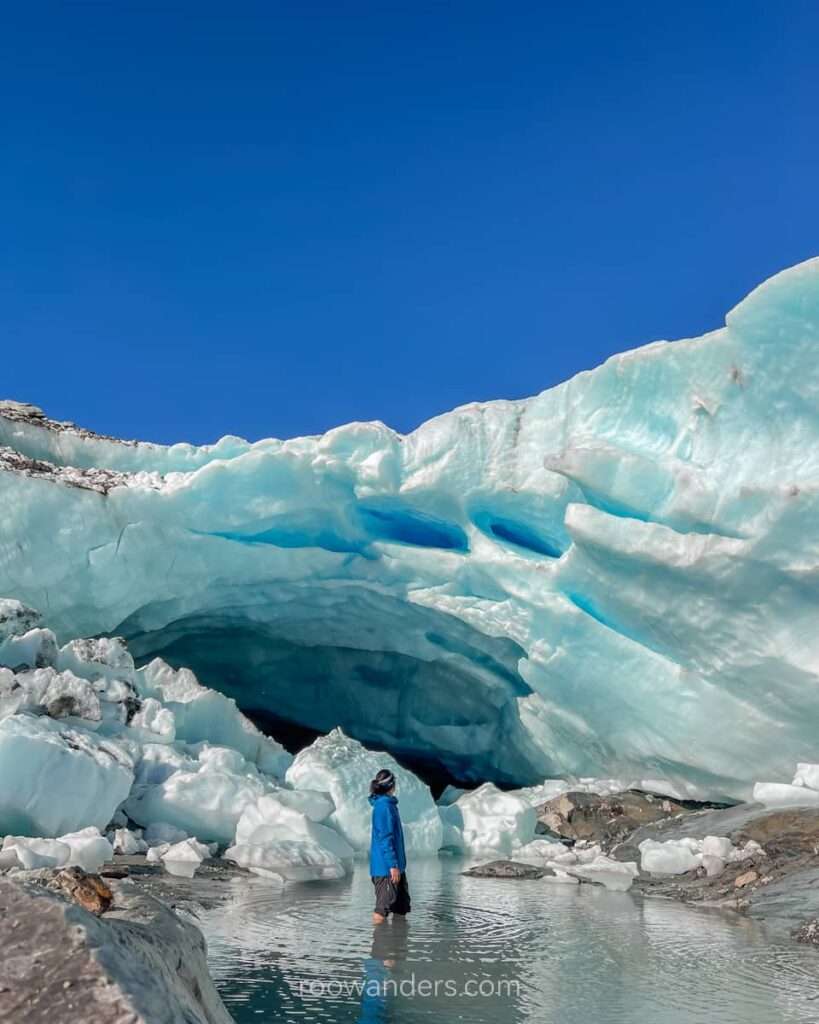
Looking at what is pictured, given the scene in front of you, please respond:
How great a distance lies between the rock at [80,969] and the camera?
158 centimetres

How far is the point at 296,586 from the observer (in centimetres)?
1172

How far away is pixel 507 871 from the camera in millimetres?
7547

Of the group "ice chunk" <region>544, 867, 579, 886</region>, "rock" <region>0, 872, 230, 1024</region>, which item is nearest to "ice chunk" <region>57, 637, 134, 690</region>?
"ice chunk" <region>544, 867, 579, 886</region>

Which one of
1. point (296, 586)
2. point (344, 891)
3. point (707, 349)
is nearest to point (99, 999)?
point (344, 891)

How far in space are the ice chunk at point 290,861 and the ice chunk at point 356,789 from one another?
6.23 ft

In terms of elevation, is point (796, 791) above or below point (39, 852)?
above

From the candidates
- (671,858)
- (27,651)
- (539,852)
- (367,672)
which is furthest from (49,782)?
(367,672)

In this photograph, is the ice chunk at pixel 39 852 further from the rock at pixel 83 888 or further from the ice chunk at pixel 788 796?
the ice chunk at pixel 788 796

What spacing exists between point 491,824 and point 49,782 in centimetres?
494

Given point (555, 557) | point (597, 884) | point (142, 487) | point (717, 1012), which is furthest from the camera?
point (555, 557)

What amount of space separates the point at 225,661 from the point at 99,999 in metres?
12.8

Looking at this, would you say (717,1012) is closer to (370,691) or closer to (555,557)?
(555,557)

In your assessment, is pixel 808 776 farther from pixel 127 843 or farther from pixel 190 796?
pixel 127 843

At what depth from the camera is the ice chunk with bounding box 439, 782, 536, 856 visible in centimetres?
982
